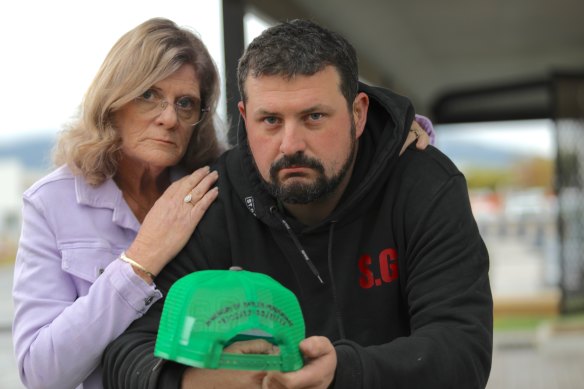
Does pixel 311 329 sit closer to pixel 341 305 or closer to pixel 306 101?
pixel 341 305

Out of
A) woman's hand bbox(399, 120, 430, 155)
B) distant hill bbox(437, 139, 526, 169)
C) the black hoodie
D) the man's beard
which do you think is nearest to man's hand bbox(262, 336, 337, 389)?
the black hoodie

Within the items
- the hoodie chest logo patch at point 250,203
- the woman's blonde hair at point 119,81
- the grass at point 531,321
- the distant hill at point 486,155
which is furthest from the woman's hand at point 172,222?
the distant hill at point 486,155

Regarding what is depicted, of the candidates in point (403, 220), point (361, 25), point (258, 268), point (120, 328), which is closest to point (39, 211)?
point (120, 328)

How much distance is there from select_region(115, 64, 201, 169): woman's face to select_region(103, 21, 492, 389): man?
0.21 m

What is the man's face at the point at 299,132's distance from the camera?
5.41ft

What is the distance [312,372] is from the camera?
1364mm

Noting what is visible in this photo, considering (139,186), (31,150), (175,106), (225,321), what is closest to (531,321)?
(31,150)

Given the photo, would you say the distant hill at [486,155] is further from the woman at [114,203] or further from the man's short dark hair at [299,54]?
the man's short dark hair at [299,54]

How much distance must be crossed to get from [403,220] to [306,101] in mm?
347

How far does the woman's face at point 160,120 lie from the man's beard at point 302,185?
17.3 inches

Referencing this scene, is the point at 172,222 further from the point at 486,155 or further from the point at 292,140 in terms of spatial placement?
the point at 486,155

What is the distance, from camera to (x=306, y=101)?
1643 millimetres

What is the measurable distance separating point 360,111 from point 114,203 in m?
0.68

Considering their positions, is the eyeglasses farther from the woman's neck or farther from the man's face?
the man's face
